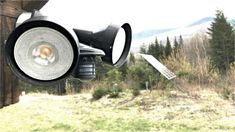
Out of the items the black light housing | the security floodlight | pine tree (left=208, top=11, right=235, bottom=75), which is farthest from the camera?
pine tree (left=208, top=11, right=235, bottom=75)

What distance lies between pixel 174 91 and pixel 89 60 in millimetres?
6237

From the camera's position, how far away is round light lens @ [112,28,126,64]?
65cm

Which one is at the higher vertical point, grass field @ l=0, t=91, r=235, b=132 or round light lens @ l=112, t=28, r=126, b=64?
round light lens @ l=112, t=28, r=126, b=64

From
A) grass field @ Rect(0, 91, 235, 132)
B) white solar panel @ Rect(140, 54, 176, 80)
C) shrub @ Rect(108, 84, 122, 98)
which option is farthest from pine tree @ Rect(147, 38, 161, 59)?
white solar panel @ Rect(140, 54, 176, 80)

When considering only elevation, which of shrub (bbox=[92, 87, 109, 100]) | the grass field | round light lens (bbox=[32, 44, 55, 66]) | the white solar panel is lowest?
the grass field

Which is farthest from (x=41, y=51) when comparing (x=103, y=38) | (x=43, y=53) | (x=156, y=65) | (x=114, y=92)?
(x=114, y=92)

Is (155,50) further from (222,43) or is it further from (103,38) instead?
(103,38)

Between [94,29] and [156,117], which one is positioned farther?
[156,117]

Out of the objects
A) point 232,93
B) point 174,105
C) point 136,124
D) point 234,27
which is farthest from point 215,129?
point 234,27

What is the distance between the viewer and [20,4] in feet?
2.20

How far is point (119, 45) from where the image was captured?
2.21ft

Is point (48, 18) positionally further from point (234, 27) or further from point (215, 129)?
point (234, 27)

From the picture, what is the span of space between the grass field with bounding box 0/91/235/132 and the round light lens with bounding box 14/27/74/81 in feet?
11.6

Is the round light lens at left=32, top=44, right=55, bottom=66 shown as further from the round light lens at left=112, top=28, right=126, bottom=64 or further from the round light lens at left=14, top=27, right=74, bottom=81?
the round light lens at left=112, top=28, right=126, bottom=64
